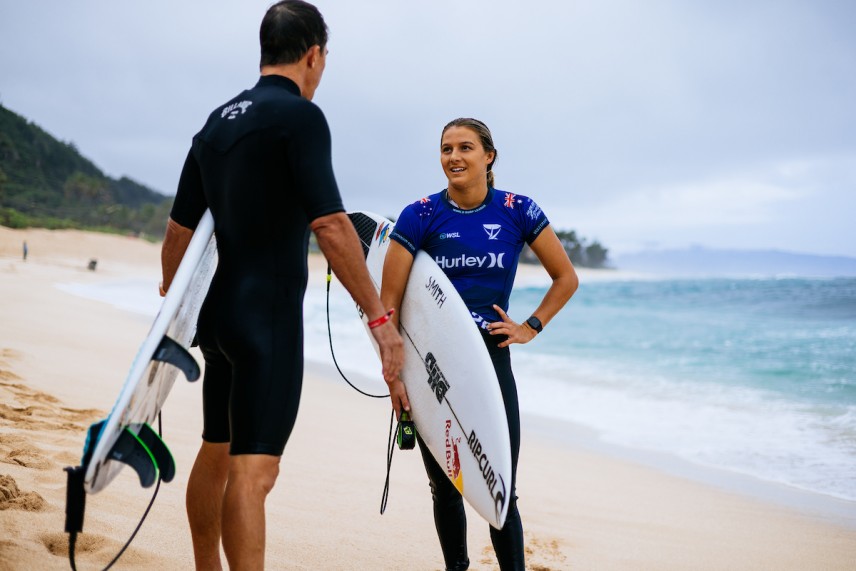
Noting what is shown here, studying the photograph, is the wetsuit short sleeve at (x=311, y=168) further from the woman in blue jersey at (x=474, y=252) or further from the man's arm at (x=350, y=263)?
the woman in blue jersey at (x=474, y=252)

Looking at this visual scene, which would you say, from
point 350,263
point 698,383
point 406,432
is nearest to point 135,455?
point 350,263

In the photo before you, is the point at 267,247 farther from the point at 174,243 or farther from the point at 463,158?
the point at 463,158

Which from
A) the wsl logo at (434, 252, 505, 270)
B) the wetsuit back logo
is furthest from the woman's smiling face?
the wetsuit back logo

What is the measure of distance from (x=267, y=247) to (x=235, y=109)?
0.40m

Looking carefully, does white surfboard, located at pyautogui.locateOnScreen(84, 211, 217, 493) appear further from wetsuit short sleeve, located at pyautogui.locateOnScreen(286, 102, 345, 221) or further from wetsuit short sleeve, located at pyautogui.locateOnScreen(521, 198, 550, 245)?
wetsuit short sleeve, located at pyautogui.locateOnScreen(521, 198, 550, 245)

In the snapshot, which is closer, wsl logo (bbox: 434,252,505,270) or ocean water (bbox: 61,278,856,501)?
wsl logo (bbox: 434,252,505,270)

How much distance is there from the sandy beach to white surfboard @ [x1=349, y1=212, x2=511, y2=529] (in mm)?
693

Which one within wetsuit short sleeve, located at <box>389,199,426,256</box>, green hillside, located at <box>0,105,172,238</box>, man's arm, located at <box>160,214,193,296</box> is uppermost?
green hillside, located at <box>0,105,172,238</box>

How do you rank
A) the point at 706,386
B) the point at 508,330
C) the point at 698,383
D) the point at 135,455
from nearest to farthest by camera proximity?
the point at 135,455
the point at 508,330
the point at 706,386
the point at 698,383

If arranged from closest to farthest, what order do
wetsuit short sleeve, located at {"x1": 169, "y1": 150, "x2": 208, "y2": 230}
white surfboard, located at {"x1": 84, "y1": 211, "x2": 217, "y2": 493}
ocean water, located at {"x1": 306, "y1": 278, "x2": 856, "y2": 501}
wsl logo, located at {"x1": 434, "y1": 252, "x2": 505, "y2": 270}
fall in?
white surfboard, located at {"x1": 84, "y1": 211, "x2": 217, "y2": 493}
wetsuit short sleeve, located at {"x1": 169, "y1": 150, "x2": 208, "y2": 230}
wsl logo, located at {"x1": 434, "y1": 252, "x2": 505, "y2": 270}
ocean water, located at {"x1": 306, "y1": 278, "x2": 856, "y2": 501}

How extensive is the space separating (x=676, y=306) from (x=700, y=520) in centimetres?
2681

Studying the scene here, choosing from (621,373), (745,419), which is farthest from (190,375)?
(621,373)

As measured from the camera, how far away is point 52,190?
143 feet

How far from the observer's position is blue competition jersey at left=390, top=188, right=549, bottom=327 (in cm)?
254
